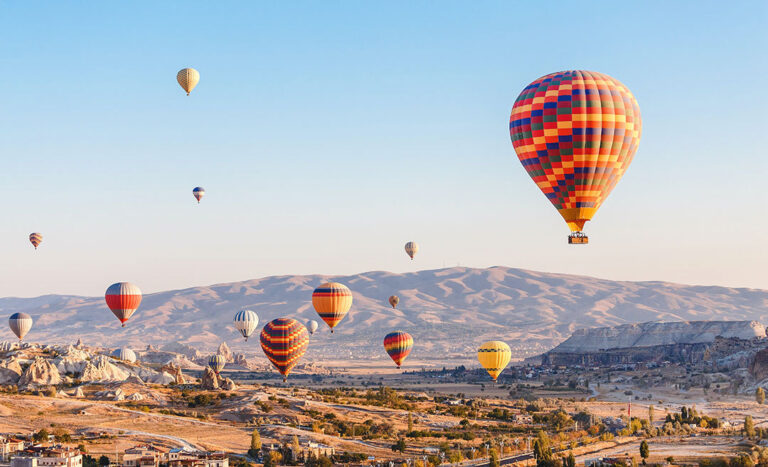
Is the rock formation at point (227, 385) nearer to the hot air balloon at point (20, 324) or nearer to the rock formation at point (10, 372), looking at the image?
the rock formation at point (10, 372)

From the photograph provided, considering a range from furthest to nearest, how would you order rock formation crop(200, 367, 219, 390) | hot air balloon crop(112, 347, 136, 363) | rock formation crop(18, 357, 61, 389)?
hot air balloon crop(112, 347, 136, 363), rock formation crop(200, 367, 219, 390), rock formation crop(18, 357, 61, 389)

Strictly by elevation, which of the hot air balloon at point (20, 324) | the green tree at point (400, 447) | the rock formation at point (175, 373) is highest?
the hot air balloon at point (20, 324)

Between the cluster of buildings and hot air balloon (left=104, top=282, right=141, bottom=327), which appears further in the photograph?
hot air balloon (left=104, top=282, right=141, bottom=327)

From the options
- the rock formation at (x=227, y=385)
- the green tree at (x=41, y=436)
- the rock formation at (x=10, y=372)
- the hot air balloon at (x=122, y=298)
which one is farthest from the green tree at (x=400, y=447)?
the rock formation at (x=10, y=372)

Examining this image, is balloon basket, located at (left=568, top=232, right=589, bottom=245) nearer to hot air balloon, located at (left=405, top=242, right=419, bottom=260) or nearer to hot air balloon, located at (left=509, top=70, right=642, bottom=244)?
hot air balloon, located at (left=509, top=70, right=642, bottom=244)

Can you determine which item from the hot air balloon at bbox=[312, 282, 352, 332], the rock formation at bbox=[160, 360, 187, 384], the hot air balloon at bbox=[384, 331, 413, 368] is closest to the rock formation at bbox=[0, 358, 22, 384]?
the rock formation at bbox=[160, 360, 187, 384]

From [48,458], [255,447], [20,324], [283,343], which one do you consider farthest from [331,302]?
[20,324]
